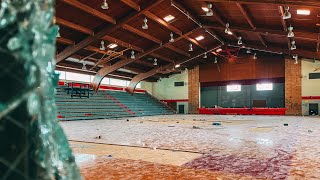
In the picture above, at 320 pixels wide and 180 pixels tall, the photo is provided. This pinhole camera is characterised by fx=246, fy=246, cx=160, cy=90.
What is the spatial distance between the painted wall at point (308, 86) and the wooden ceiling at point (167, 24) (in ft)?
11.9

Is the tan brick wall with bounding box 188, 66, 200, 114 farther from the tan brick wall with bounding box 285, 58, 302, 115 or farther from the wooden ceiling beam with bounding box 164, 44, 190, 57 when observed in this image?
the tan brick wall with bounding box 285, 58, 302, 115

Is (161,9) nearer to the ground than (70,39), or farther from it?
farther from it

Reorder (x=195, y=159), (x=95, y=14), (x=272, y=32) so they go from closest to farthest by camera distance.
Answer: (x=195, y=159)
(x=95, y=14)
(x=272, y=32)

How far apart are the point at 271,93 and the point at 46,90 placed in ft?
77.8

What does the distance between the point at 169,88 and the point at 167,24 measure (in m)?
14.1

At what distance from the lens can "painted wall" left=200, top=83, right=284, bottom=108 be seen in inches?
862

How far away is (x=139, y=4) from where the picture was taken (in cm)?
1092

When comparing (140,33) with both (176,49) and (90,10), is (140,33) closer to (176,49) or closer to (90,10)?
(90,10)

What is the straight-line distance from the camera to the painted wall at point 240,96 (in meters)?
21.9

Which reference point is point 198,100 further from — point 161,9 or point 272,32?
point 161,9

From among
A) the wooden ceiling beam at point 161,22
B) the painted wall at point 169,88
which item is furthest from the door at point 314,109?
the wooden ceiling beam at point 161,22

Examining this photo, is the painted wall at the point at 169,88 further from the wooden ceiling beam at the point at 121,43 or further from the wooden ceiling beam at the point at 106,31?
the wooden ceiling beam at the point at 106,31

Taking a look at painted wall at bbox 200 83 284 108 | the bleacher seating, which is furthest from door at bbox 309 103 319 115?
the bleacher seating

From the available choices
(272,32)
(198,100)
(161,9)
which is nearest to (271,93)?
(198,100)
